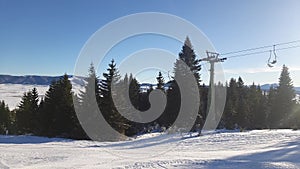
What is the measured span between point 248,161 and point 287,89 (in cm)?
4524

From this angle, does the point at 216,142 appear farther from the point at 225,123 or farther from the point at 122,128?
the point at 225,123

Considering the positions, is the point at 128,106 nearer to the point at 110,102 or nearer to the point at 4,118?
the point at 110,102

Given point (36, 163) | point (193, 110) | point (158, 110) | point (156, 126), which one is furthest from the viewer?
point (156, 126)

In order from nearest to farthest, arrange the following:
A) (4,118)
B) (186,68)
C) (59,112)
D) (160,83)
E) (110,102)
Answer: (110,102)
(186,68)
(59,112)
(160,83)
(4,118)

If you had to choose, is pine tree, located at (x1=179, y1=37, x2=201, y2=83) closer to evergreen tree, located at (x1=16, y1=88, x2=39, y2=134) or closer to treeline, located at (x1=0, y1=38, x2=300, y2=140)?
treeline, located at (x1=0, y1=38, x2=300, y2=140)

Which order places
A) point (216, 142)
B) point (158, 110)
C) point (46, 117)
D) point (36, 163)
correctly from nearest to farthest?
point (36, 163)
point (216, 142)
point (158, 110)
point (46, 117)

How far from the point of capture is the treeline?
34281 mm

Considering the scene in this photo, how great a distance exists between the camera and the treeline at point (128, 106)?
34281 millimetres

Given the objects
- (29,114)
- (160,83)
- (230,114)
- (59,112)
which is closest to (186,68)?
(160,83)

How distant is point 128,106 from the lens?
3203cm

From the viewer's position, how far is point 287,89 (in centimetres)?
5175

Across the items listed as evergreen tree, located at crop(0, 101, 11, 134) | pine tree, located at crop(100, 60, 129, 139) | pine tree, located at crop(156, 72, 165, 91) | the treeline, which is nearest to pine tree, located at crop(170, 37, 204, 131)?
the treeline

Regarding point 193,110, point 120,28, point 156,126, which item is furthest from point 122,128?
point 120,28

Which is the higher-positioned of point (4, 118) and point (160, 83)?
point (160, 83)
